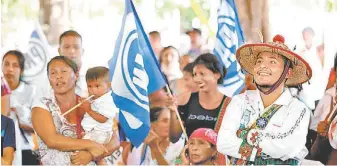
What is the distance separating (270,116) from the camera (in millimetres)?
3590

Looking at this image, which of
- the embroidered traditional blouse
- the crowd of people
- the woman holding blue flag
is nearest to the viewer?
the embroidered traditional blouse

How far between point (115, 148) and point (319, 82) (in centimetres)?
117

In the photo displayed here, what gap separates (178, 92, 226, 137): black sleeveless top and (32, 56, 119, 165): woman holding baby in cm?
40

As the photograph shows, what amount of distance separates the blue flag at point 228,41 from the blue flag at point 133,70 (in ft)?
1.16

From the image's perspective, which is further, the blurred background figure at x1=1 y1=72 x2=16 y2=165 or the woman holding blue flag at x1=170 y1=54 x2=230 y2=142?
the blurred background figure at x1=1 y1=72 x2=16 y2=165

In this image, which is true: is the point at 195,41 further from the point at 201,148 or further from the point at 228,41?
the point at 201,148

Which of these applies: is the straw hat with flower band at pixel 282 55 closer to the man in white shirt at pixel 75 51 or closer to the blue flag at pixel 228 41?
the blue flag at pixel 228 41

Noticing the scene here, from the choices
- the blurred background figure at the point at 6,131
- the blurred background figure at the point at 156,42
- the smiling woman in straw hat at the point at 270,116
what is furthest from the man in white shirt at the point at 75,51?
the smiling woman in straw hat at the point at 270,116

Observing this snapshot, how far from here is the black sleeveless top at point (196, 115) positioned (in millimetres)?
4098

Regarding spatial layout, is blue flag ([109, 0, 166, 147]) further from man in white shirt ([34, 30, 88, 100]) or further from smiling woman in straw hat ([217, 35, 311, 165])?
smiling woman in straw hat ([217, 35, 311, 165])

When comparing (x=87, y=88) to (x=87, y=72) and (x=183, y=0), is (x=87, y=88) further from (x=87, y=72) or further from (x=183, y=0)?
(x=183, y=0)

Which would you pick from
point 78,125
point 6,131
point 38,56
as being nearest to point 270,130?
point 78,125

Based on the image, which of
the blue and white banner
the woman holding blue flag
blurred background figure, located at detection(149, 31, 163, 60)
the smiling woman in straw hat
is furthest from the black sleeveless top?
the blue and white banner

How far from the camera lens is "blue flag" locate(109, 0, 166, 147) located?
4043mm
